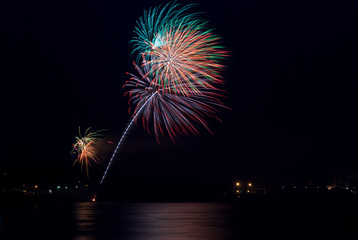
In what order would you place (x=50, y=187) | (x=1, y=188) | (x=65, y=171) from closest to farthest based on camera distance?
(x=1, y=188) < (x=50, y=187) < (x=65, y=171)

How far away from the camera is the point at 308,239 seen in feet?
80.3

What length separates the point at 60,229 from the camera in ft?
97.0

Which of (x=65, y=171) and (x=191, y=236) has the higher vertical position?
(x=65, y=171)

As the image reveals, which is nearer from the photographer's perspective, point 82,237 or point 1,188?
point 82,237

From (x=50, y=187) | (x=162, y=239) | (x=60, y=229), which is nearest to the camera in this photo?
(x=162, y=239)

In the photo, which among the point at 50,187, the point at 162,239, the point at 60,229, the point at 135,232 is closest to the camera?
the point at 162,239

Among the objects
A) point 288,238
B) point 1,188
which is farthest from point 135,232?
point 1,188

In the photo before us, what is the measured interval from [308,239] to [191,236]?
5.19 m

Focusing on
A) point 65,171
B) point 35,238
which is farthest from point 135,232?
point 65,171

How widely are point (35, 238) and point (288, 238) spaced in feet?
36.1

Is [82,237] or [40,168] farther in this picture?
[40,168]

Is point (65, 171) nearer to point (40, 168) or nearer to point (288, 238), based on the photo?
point (40, 168)

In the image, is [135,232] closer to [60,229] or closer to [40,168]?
[60,229]

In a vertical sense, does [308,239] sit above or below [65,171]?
below
